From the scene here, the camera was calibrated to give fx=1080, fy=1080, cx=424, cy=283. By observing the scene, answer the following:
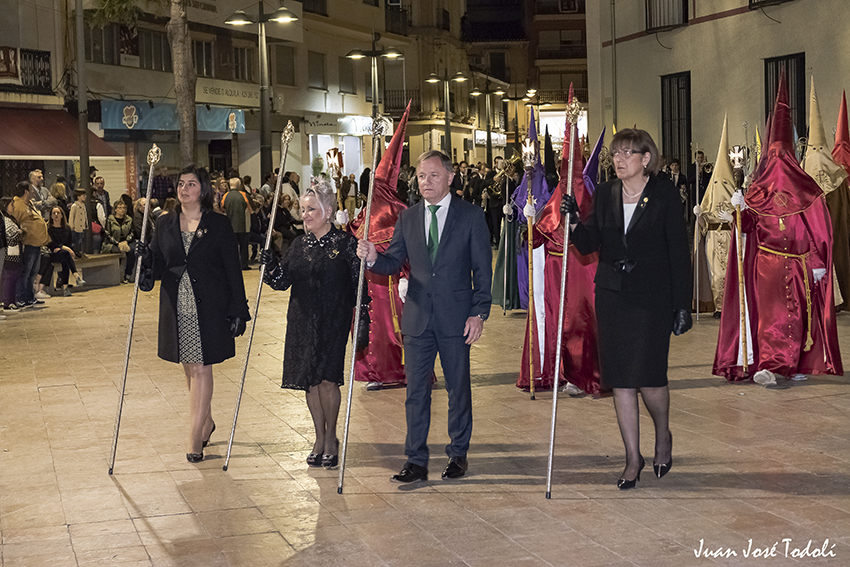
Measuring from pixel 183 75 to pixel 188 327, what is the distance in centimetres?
1692

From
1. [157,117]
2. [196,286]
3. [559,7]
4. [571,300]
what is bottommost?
[571,300]

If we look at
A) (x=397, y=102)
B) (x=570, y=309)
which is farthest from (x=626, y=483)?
(x=397, y=102)

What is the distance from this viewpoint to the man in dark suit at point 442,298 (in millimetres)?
6270

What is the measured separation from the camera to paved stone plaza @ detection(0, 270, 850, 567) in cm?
511

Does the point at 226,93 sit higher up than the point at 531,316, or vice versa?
the point at 226,93

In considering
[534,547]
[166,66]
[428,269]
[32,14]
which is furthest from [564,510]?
[166,66]

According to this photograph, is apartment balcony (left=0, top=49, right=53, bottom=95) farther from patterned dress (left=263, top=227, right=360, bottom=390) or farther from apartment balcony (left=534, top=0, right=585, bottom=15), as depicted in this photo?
apartment balcony (left=534, top=0, right=585, bottom=15)

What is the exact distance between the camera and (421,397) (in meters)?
6.36

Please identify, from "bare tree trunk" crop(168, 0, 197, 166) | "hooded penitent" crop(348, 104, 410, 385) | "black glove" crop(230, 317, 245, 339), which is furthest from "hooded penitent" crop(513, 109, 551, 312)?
"bare tree trunk" crop(168, 0, 197, 166)

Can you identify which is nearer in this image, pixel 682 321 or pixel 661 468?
pixel 682 321

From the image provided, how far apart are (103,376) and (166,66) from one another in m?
22.2

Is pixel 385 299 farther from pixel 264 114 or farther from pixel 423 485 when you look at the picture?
pixel 264 114

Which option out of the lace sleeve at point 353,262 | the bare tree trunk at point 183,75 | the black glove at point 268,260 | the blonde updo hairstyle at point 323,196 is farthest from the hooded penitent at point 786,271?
the bare tree trunk at point 183,75

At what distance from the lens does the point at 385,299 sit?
965 centimetres
